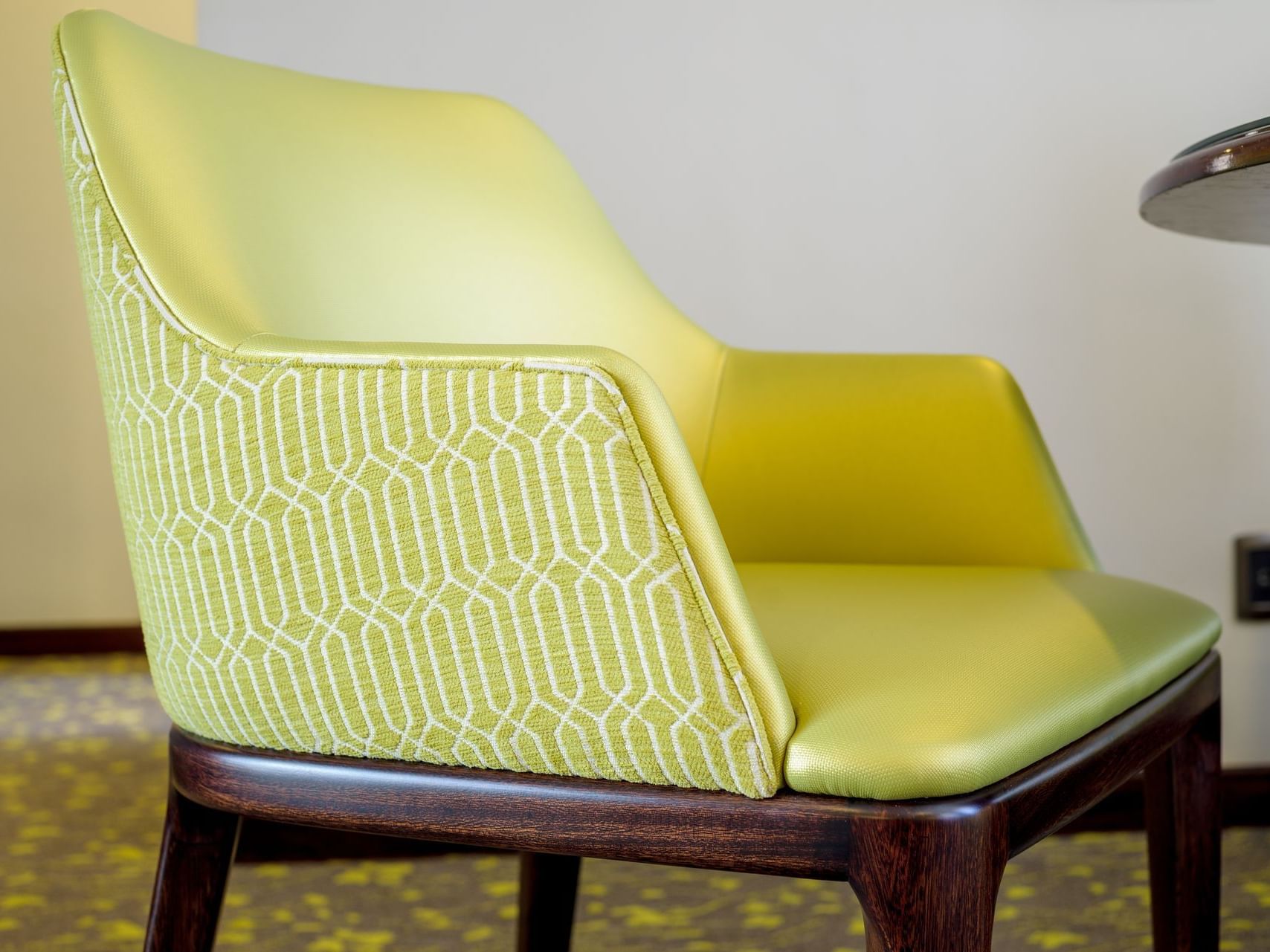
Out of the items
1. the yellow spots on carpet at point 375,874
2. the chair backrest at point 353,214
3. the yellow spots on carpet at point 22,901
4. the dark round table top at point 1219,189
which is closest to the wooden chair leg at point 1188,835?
the dark round table top at point 1219,189

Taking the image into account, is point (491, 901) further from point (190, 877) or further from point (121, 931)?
point (190, 877)

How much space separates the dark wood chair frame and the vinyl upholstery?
0.04ft

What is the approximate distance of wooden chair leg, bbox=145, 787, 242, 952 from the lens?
676mm

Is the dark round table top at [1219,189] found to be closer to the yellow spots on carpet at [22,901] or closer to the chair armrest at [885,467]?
the chair armrest at [885,467]

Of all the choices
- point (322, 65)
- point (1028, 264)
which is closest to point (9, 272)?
point (322, 65)

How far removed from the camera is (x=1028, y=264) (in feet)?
4.94

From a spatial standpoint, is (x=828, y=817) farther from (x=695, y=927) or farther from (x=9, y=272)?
(x=9, y=272)

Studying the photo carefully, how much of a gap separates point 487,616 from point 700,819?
0.13m

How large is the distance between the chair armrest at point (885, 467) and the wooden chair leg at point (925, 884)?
18.6 inches

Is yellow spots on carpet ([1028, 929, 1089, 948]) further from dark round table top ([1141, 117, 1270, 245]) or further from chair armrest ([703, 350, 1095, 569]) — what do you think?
dark round table top ([1141, 117, 1270, 245])

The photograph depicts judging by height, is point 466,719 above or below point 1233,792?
above

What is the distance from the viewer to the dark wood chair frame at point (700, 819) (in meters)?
0.52

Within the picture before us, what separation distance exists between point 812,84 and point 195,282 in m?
1.01

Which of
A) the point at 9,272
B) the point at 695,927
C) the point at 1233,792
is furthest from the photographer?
the point at 9,272
